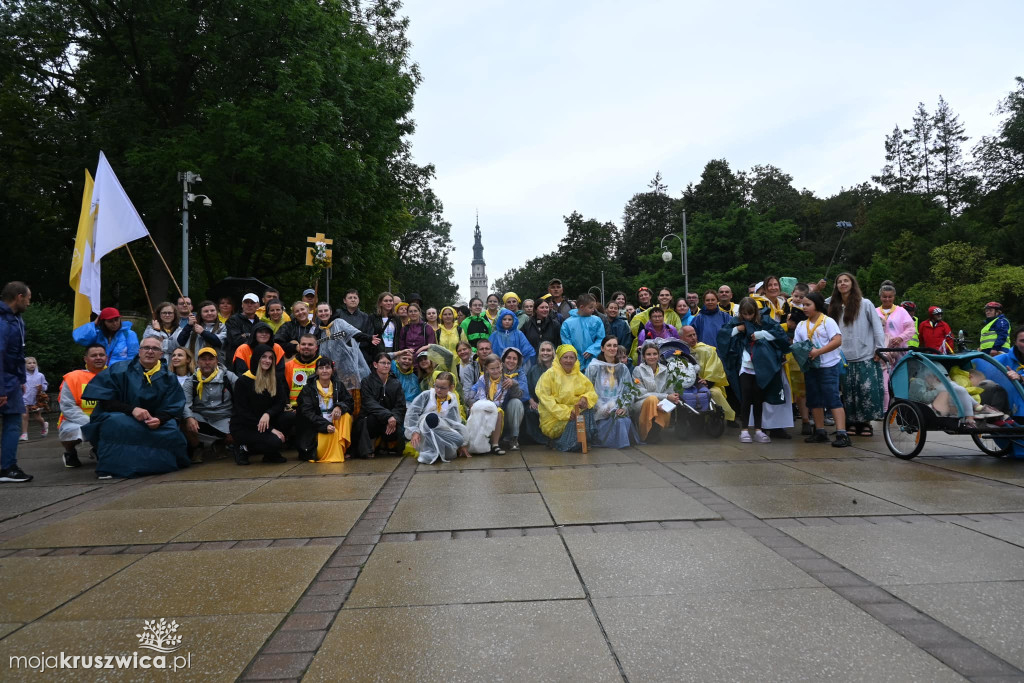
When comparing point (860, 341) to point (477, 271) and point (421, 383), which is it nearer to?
point (421, 383)

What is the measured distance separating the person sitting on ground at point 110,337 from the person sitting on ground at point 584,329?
5775 mm

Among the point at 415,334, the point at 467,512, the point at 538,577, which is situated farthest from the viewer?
the point at 415,334

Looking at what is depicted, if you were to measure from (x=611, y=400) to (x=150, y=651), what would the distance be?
631 cm

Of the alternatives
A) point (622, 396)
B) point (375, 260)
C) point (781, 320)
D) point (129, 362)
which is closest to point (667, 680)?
point (622, 396)

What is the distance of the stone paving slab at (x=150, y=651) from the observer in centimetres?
265

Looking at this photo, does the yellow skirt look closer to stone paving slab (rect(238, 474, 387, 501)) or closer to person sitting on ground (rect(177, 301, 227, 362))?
stone paving slab (rect(238, 474, 387, 501))

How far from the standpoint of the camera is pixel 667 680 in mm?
2486

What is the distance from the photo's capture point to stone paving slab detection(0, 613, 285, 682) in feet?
8.69

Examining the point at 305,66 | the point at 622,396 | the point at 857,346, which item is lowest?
the point at 622,396

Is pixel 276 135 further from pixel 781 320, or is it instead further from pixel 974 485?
pixel 974 485

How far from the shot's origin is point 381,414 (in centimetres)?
816

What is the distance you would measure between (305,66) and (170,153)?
14.0 feet

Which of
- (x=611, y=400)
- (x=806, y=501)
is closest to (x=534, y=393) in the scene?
(x=611, y=400)

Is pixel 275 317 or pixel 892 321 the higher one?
pixel 275 317
